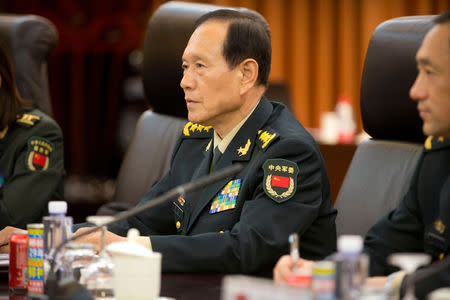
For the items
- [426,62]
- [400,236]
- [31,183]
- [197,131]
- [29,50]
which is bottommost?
[31,183]

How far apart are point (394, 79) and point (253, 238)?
1.98 ft

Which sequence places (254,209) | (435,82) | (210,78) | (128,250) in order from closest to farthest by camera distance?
1. (128,250)
2. (435,82)
3. (254,209)
4. (210,78)

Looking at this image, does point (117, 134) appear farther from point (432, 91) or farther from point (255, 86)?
point (432, 91)

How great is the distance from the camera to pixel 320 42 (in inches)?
218

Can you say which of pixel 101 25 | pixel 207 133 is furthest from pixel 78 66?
pixel 207 133

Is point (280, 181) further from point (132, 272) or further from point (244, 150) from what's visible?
→ point (132, 272)

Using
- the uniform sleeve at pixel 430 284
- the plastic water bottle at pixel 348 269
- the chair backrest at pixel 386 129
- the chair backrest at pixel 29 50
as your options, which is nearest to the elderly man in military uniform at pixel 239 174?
the chair backrest at pixel 386 129

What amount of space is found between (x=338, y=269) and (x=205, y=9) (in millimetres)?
1632

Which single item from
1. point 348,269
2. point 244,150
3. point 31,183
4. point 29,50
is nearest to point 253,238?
point 244,150

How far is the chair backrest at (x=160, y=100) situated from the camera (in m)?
2.57

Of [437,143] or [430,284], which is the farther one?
[437,143]

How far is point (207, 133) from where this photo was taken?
2.18 meters

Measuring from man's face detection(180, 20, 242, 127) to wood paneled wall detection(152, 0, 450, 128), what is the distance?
11.5 ft

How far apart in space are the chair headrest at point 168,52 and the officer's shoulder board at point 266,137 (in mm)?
693
